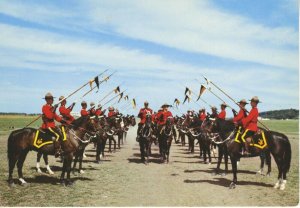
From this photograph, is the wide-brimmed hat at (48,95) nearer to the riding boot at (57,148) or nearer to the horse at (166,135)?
the riding boot at (57,148)

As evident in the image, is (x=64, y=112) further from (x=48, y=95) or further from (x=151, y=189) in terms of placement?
(x=151, y=189)

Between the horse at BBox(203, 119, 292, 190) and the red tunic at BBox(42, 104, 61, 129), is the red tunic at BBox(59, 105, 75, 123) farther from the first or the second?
the horse at BBox(203, 119, 292, 190)

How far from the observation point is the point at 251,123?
1478 centimetres

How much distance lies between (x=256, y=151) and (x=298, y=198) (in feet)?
7.94

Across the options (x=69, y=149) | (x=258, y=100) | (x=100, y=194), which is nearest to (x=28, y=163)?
(x=69, y=149)

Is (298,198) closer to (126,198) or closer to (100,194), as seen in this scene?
(126,198)

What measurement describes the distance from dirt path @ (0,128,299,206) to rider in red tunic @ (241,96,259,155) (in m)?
1.89

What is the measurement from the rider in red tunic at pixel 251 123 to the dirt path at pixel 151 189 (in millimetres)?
1891

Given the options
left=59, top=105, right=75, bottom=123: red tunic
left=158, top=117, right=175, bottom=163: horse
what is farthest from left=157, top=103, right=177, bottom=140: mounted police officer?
left=59, top=105, right=75, bottom=123: red tunic

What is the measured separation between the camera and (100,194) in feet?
44.0

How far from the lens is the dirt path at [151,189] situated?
40.5 ft

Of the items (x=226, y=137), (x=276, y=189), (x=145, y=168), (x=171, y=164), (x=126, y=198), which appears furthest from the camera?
(x=171, y=164)

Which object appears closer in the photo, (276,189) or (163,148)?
(276,189)

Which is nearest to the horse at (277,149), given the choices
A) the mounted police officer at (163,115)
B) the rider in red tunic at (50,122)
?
the rider in red tunic at (50,122)
